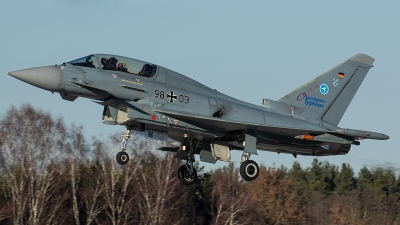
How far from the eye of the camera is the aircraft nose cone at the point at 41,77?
19.1 metres

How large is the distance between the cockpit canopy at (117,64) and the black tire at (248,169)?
394 cm

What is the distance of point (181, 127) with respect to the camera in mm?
20594

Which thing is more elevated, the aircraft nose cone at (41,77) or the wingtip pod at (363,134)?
the aircraft nose cone at (41,77)

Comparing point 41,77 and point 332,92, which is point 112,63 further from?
point 332,92

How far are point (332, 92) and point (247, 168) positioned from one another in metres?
3.94

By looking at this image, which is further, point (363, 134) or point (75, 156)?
point (75, 156)

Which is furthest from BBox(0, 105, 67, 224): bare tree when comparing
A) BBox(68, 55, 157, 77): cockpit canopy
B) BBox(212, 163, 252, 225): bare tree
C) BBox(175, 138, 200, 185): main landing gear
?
BBox(68, 55, 157, 77): cockpit canopy

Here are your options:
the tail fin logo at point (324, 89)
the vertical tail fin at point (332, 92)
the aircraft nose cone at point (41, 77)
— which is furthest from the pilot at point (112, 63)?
the tail fin logo at point (324, 89)

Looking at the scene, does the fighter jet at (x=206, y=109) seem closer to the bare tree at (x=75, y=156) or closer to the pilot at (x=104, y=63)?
the pilot at (x=104, y=63)

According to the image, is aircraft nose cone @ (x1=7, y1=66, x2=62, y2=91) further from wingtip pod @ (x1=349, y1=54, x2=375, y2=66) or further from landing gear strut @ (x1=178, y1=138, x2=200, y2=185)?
wingtip pod @ (x1=349, y1=54, x2=375, y2=66)

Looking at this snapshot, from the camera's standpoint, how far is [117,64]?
66.0 feet

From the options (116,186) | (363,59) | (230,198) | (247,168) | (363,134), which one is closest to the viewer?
(363,134)

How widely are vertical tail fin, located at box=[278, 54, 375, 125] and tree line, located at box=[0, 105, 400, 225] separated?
1579 cm

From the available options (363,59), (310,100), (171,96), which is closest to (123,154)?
(171,96)
